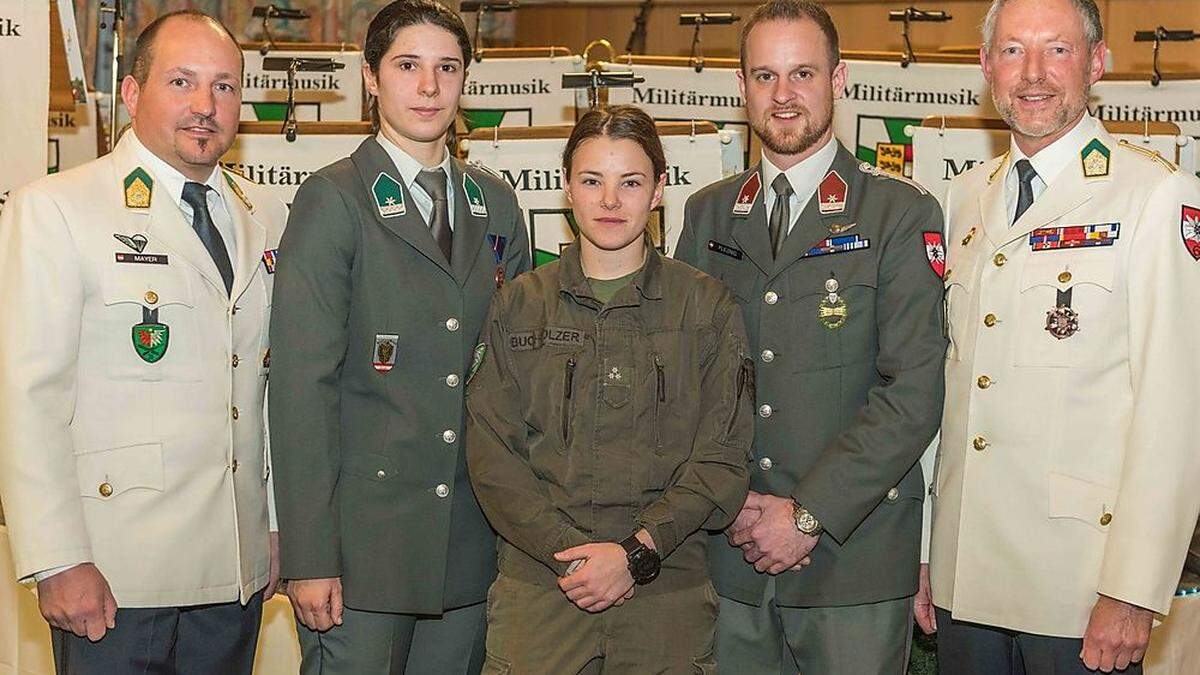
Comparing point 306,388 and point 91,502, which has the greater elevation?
point 306,388

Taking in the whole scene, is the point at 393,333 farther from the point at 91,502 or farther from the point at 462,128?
the point at 462,128

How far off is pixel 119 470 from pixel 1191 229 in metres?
2.12

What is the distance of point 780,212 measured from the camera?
9.57 ft

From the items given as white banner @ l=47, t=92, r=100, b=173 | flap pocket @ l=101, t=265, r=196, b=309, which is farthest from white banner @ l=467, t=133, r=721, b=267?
white banner @ l=47, t=92, r=100, b=173

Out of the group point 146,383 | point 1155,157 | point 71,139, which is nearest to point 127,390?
point 146,383

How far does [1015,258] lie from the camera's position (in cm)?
266

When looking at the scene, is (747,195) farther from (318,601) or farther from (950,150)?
(318,601)

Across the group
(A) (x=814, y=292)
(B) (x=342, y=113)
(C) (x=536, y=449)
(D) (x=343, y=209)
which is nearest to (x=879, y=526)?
(A) (x=814, y=292)

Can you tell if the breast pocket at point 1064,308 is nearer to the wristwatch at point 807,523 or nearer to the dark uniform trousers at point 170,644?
the wristwatch at point 807,523

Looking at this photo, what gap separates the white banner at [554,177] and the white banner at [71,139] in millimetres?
1654

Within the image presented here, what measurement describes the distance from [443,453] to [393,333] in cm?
27

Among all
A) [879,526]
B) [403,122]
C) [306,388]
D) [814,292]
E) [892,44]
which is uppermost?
[892,44]

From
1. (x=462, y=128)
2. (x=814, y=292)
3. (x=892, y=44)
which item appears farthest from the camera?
(x=892, y=44)

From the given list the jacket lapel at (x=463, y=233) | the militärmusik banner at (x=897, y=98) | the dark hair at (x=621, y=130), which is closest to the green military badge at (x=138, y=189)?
the jacket lapel at (x=463, y=233)
